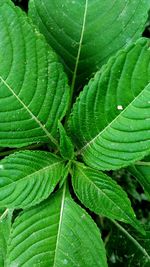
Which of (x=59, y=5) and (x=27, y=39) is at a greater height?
(x=59, y=5)

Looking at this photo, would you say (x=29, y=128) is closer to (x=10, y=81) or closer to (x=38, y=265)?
(x=10, y=81)

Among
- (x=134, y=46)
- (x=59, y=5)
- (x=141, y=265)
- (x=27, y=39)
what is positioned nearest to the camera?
(x=134, y=46)

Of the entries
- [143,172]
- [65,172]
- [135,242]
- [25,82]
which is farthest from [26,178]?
[135,242]

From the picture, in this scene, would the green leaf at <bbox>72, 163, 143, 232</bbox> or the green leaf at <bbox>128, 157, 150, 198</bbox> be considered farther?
the green leaf at <bbox>128, 157, 150, 198</bbox>

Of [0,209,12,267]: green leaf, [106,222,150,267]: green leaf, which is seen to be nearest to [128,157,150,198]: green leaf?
[106,222,150,267]: green leaf

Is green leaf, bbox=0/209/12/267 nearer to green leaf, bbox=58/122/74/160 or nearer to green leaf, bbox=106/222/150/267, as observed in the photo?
green leaf, bbox=58/122/74/160

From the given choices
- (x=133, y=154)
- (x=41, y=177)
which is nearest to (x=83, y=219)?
(x=41, y=177)
